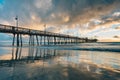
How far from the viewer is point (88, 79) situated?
6.30m

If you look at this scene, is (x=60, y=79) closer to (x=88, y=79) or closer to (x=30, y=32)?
(x=88, y=79)

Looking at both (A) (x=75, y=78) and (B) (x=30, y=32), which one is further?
(B) (x=30, y=32)

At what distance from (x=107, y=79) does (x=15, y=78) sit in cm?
354

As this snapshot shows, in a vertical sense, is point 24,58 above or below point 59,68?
below

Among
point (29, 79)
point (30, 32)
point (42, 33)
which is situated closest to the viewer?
point (29, 79)

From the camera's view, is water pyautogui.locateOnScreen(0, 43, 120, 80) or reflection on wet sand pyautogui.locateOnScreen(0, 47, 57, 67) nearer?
water pyautogui.locateOnScreen(0, 43, 120, 80)

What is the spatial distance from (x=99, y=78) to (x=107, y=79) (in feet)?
1.01

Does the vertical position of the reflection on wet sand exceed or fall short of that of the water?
it falls short

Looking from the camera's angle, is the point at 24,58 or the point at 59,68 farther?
the point at 24,58

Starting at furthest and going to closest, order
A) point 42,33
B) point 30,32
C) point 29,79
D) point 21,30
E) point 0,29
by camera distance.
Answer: point 42,33, point 30,32, point 21,30, point 0,29, point 29,79

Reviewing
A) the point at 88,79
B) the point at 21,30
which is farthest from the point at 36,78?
the point at 21,30

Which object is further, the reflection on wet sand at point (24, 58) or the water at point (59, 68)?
the reflection on wet sand at point (24, 58)

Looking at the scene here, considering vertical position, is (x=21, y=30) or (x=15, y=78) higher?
(x=21, y=30)

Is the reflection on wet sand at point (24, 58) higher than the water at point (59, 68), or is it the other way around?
the water at point (59, 68)
